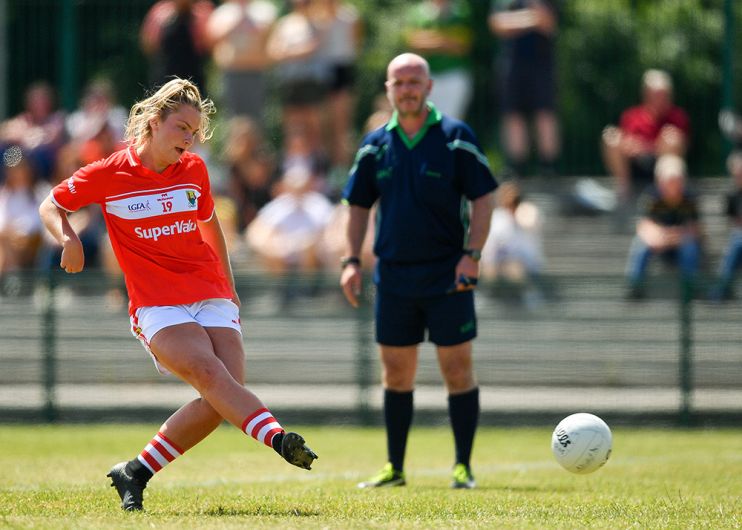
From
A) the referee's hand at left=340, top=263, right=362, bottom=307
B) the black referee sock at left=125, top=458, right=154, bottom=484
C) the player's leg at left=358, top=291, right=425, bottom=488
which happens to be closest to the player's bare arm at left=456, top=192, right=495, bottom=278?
the player's leg at left=358, top=291, right=425, bottom=488

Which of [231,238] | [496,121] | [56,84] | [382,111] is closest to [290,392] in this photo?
[231,238]

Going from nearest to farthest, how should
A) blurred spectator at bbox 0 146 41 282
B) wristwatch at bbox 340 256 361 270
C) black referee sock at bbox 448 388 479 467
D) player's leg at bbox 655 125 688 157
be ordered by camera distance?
black referee sock at bbox 448 388 479 467
wristwatch at bbox 340 256 361 270
player's leg at bbox 655 125 688 157
blurred spectator at bbox 0 146 41 282

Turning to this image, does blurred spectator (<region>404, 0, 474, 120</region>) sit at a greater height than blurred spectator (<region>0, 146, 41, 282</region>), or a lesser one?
greater

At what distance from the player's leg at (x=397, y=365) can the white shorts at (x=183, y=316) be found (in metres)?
1.66

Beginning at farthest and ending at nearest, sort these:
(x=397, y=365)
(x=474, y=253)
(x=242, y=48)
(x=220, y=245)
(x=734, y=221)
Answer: (x=242, y=48)
(x=734, y=221)
(x=397, y=365)
(x=474, y=253)
(x=220, y=245)

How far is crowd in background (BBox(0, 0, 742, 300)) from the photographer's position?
16156 mm

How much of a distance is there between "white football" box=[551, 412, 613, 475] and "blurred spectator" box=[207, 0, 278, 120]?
36.7 feet

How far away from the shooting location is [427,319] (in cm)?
883

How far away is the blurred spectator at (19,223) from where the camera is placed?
673 inches

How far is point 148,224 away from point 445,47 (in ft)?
34.7

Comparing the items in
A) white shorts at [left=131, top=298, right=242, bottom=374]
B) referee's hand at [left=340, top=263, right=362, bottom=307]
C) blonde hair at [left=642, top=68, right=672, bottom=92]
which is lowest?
referee's hand at [left=340, top=263, right=362, bottom=307]

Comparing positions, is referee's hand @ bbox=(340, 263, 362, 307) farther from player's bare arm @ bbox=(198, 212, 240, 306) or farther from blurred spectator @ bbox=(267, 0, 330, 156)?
blurred spectator @ bbox=(267, 0, 330, 156)

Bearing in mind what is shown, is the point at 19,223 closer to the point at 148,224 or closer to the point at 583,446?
the point at 148,224

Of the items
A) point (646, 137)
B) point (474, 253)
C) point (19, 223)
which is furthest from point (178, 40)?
point (474, 253)
